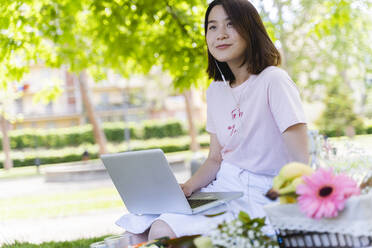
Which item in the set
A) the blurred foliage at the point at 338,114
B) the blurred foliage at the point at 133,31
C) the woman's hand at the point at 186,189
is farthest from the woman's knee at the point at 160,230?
the blurred foliage at the point at 338,114

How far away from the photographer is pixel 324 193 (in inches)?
63.2

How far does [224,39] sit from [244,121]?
442mm

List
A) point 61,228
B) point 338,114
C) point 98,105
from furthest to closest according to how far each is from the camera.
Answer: point 98,105 < point 338,114 < point 61,228

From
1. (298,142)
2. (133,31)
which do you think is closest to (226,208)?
(298,142)

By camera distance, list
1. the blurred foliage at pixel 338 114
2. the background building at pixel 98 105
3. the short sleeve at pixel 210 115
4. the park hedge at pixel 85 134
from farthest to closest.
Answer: the background building at pixel 98 105 → the park hedge at pixel 85 134 → the blurred foliage at pixel 338 114 → the short sleeve at pixel 210 115

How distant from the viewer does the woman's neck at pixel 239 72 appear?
256cm

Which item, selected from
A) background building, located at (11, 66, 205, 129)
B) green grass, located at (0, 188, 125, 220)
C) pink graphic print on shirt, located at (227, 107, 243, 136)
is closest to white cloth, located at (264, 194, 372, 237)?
pink graphic print on shirt, located at (227, 107, 243, 136)

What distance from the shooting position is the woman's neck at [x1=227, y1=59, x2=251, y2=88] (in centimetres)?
256

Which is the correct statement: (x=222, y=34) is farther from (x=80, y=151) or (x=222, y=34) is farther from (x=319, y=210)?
(x=80, y=151)

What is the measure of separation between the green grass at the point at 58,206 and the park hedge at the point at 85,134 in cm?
2148

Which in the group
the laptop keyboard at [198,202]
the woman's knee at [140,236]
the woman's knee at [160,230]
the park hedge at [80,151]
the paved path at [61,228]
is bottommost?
the park hedge at [80,151]

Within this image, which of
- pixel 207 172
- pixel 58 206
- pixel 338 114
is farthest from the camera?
pixel 338 114

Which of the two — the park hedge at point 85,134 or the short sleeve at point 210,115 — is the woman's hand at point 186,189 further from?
the park hedge at point 85,134

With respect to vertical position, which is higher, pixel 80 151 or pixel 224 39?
pixel 224 39
